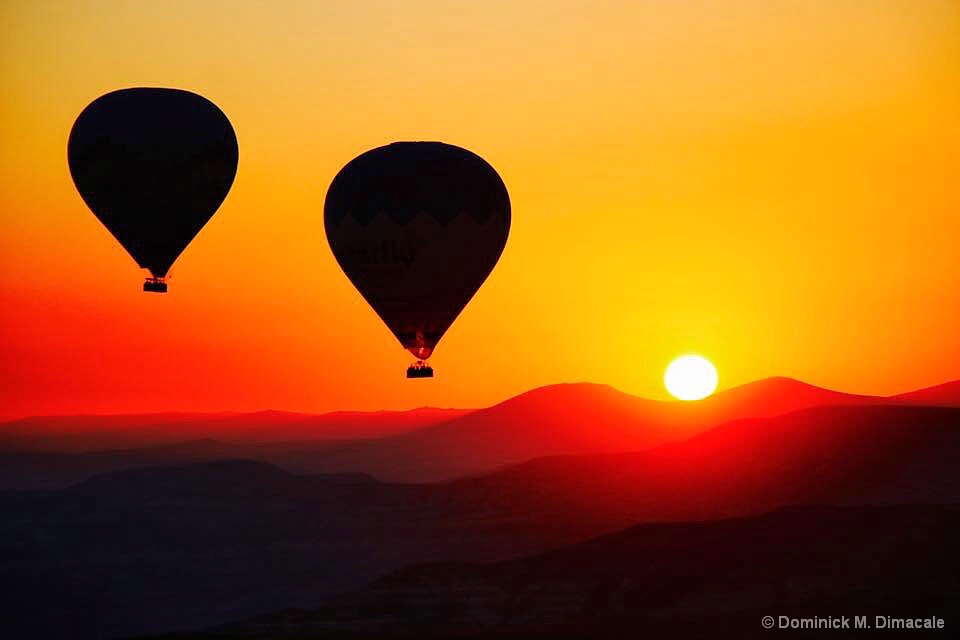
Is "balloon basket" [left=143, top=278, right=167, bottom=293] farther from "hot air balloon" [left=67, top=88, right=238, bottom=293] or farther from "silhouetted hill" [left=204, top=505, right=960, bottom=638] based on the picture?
"silhouetted hill" [left=204, top=505, right=960, bottom=638]

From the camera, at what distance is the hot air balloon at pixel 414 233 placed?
2808 inches

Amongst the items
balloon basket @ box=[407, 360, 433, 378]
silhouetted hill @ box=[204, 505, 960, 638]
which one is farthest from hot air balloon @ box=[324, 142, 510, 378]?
silhouetted hill @ box=[204, 505, 960, 638]

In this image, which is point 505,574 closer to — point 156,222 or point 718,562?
point 718,562

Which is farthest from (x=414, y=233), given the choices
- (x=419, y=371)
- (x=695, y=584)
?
(x=695, y=584)

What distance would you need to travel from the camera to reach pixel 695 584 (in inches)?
6486

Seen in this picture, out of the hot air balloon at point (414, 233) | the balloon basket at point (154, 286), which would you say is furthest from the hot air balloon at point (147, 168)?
the hot air balloon at point (414, 233)

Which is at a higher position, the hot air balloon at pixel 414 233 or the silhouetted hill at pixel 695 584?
the hot air balloon at pixel 414 233

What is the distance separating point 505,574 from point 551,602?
1455 centimetres

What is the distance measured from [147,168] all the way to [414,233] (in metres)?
11.8

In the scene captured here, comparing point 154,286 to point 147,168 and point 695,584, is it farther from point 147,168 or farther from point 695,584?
point 695,584

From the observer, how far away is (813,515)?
18400 centimetres

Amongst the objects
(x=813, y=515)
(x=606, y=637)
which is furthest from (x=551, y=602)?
(x=606, y=637)

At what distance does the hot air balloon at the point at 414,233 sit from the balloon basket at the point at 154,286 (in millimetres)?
6947

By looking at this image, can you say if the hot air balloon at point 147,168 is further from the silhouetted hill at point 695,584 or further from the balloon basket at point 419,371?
the silhouetted hill at point 695,584
